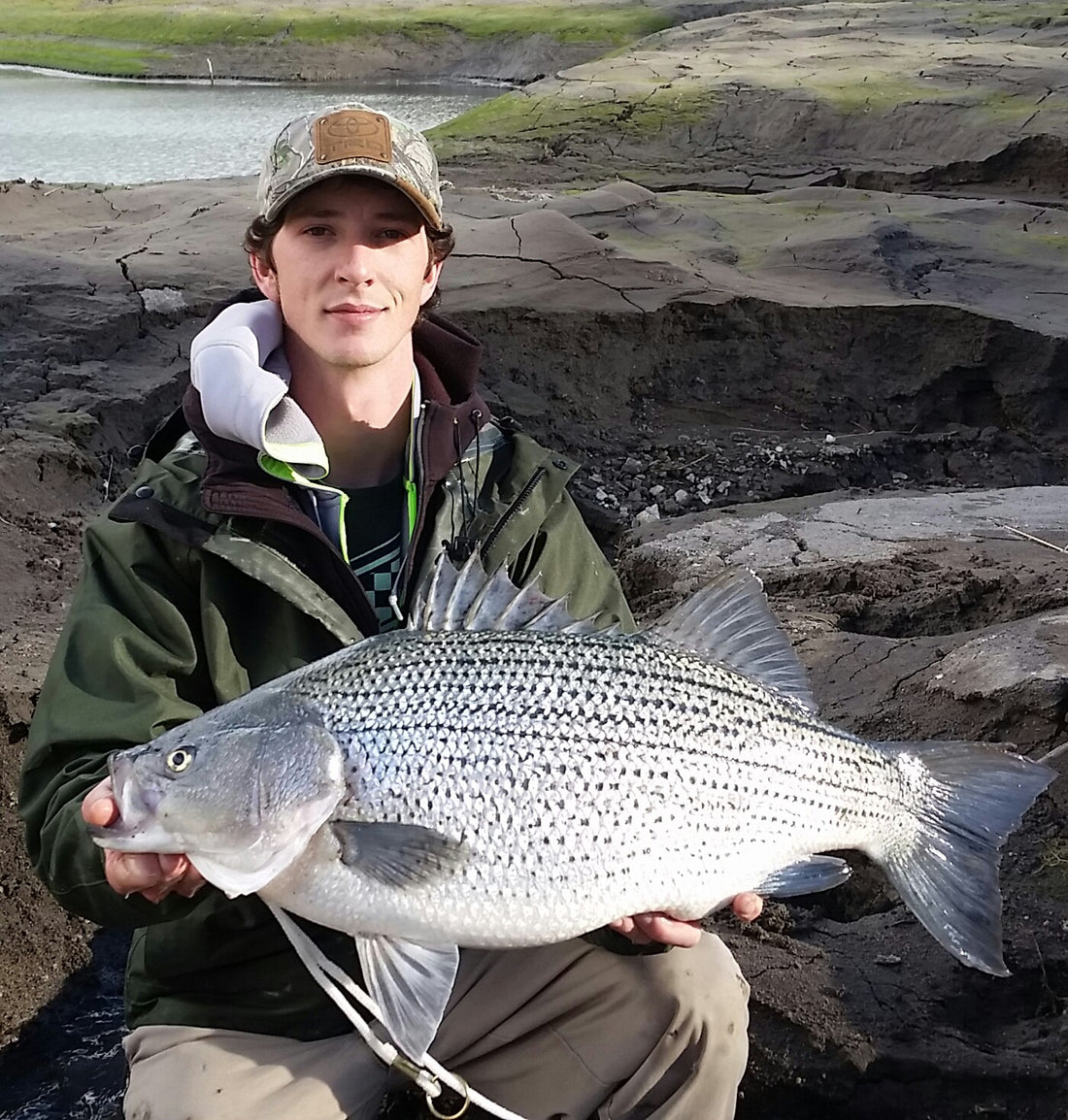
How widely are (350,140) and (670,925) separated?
1874 mm

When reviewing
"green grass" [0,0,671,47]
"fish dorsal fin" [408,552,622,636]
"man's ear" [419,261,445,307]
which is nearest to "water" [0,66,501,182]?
"green grass" [0,0,671,47]

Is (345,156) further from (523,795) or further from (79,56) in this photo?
(79,56)

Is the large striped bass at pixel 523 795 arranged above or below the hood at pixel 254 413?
below

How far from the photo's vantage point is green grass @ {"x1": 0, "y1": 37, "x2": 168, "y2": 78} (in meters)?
33.5

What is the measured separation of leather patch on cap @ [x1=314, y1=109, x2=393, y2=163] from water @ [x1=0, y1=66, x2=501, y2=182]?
1208cm

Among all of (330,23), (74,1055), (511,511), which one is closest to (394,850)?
(511,511)

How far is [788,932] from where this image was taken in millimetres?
3764

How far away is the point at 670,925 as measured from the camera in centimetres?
250

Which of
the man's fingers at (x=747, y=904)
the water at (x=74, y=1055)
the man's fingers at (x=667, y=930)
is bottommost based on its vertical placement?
the water at (x=74, y=1055)

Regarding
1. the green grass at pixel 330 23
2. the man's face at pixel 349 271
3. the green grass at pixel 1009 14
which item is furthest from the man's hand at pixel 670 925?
the green grass at pixel 330 23

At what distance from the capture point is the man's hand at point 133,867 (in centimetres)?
220

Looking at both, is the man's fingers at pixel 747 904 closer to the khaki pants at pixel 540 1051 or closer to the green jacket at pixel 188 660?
the khaki pants at pixel 540 1051

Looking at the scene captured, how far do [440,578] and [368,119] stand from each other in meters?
1.11

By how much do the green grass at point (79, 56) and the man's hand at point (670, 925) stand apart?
3510 cm
